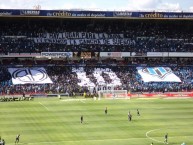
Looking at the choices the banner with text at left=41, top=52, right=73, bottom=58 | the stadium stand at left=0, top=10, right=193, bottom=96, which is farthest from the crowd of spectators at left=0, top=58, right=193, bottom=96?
the banner with text at left=41, top=52, right=73, bottom=58

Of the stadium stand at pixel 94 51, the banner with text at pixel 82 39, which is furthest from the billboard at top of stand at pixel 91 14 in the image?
the banner with text at pixel 82 39

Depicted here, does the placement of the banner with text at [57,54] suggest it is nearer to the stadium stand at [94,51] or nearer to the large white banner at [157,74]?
the stadium stand at [94,51]

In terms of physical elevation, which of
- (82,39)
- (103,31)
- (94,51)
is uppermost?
(103,31)

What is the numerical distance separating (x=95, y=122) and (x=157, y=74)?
35732 millimetres

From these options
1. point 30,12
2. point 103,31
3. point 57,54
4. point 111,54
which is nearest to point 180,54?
point 111,54

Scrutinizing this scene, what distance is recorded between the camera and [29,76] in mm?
86875

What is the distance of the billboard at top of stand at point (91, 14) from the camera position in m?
88.7

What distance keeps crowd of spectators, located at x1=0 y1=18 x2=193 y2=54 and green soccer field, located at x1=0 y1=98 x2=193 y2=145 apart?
17.3m

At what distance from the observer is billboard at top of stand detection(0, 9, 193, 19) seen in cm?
8869

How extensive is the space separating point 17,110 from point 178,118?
22.5 m

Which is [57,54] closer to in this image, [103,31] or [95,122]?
[103,31]

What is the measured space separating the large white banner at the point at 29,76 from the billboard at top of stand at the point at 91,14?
34.0 feet

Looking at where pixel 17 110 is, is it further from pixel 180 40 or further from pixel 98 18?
pixel 180 40

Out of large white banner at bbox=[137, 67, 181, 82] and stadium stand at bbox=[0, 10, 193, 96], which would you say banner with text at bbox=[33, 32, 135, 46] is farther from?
large white banner at bbox=[137, 67, 181, 82]
